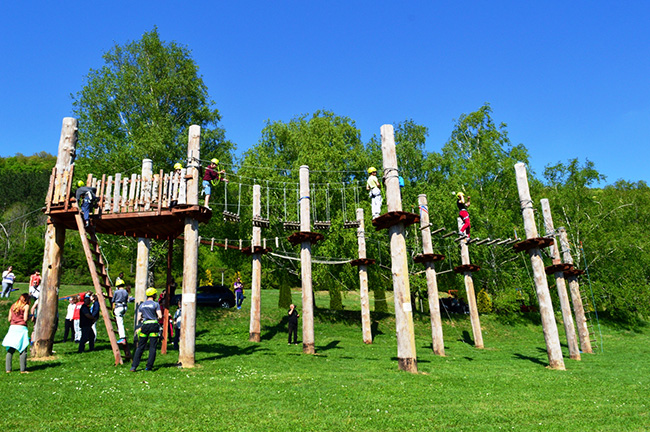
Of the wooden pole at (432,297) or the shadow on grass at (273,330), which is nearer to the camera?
the wooden pole at (432,297)

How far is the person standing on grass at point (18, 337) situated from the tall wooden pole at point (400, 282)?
9.45 meters

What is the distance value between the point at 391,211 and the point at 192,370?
23.1 feet

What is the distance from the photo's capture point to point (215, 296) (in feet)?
92.2

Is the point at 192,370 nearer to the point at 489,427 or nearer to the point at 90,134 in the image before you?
the point at 489,427

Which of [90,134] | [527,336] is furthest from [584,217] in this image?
[90,134]

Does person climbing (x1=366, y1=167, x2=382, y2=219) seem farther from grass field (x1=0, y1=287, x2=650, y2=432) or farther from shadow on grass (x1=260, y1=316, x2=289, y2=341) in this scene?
shadow on grass (x1=260, y1=316, x2=289, y2=341)

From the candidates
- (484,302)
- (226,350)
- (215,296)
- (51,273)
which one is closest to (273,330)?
(226,350)

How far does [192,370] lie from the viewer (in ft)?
36.1

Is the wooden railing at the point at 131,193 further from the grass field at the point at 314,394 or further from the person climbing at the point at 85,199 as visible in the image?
the grass field at the point at 314,394

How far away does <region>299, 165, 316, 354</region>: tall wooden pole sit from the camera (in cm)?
1605

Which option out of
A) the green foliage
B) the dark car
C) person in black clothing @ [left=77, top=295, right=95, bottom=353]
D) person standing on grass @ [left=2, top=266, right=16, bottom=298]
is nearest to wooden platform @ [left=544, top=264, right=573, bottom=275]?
the green foliage

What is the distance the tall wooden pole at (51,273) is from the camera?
12125 millimetres

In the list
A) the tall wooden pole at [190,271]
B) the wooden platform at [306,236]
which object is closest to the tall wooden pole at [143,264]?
the tall wooden pole at [190,271]

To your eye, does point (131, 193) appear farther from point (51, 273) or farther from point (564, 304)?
point (564, 304)
